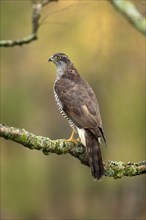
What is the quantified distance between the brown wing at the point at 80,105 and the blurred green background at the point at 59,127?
6.17 metres

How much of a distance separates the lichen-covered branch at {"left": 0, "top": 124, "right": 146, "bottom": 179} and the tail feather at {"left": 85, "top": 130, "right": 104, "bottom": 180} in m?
0.08

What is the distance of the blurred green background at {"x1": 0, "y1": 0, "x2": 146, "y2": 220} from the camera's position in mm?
16938

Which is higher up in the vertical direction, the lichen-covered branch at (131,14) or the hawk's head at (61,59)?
the hawk's head at (61,59)

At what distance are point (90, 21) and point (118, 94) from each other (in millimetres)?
2545

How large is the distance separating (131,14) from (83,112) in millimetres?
2159

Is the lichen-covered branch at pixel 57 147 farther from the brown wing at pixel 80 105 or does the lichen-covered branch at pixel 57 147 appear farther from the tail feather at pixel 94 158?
the brown wing at pixel 80 105

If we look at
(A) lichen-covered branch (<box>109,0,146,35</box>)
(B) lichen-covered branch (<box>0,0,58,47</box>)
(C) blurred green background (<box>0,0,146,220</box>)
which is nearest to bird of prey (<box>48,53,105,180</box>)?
(B) lichen-covered branch (<box>0,0,58,47</box>)

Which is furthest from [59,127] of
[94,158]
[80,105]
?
[94,158]

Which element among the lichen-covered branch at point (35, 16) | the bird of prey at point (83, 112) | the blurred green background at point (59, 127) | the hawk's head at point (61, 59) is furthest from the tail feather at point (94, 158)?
the blurred green background at point (59, 127)

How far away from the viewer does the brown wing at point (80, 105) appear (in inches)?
337

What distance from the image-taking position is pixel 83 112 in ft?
28.5

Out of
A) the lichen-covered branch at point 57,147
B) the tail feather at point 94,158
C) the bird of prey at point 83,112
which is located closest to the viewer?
the lichen-covered branch at point 57,147

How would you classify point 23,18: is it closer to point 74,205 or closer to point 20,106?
point 20,106

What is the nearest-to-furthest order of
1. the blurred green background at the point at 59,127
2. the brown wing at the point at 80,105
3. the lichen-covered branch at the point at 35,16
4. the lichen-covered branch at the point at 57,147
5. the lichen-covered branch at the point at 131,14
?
the lichen-covered branch at the point at 131,14 < the lichen-covered branch at the point at 57,147 < the lichen-covered branch at the point at 35,16 < the brown wing at the point at 80,105 < the blurred green background at the point at 59,127
